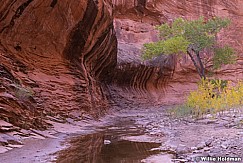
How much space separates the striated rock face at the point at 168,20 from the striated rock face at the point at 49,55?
8.31 metres

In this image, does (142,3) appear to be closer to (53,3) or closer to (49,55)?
(49,55)

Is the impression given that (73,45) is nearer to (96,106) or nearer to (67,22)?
(67,22)

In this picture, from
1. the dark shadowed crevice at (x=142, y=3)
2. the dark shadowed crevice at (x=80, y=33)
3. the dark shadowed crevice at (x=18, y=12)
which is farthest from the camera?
the dark shadowed crevice at (x=142, y=3)

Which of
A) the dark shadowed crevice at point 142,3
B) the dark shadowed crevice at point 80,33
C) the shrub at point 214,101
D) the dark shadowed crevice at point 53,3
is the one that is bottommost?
the shrub at point 214,101

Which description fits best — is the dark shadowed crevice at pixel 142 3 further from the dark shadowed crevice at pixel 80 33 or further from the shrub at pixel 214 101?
the shrub at pixel 214 101

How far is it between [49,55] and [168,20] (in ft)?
64.1

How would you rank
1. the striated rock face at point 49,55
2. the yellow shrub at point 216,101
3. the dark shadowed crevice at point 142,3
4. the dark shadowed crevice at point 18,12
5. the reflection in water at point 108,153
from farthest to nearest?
1. the dark shadowed crevice at point 142,3
2. the dark shadowed crevice at point 18,12
3. the yellow shrub at point 216,101
4. the striated rock face at point 49,55
5. the reflection in water at point 108,153

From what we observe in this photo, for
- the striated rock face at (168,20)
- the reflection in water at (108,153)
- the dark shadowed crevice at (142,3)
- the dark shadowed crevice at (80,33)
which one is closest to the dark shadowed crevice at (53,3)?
the dark shadowed crevice at (80,33)

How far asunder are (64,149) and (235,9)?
34.2 meters

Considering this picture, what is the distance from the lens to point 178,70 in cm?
3108

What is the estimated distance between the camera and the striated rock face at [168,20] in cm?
2673

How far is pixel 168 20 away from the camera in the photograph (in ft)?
102

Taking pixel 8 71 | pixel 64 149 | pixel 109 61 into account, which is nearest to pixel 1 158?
pixel 64 149

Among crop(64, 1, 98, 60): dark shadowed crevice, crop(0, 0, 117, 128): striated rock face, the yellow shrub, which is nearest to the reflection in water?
crop(0, 0, 117, 128): striated rock face
